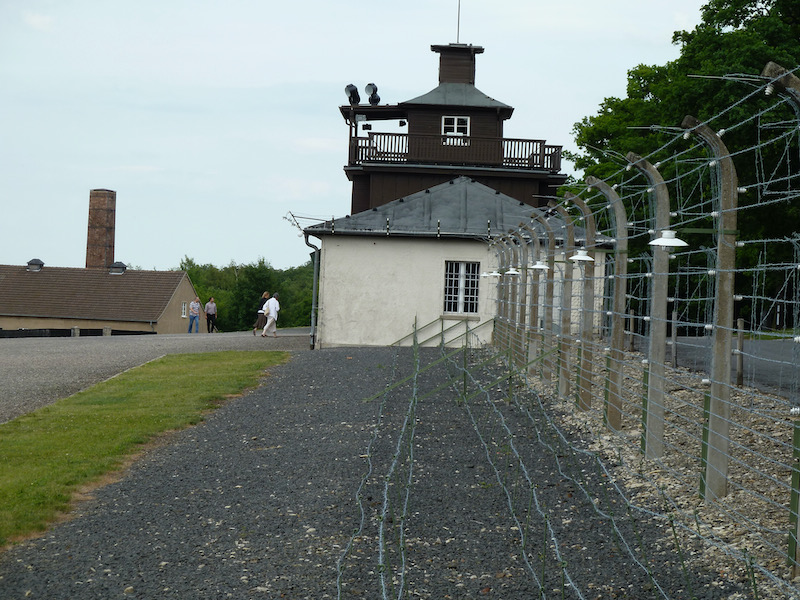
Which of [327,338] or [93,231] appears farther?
[93,231]

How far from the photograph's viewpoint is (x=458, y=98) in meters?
38.5

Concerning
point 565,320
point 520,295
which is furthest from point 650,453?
point 520,295

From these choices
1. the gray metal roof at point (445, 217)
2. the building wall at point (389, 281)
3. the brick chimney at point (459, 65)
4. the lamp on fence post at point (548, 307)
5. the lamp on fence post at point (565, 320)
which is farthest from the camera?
the brick chimney at point (459, 65)

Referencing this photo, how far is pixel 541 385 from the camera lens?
562 inches

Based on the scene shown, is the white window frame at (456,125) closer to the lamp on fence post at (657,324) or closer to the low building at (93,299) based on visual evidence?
the low building at (93,299)

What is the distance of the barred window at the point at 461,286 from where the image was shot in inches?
1029

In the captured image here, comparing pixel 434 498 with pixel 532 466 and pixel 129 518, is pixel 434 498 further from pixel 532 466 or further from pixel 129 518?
pixel 129 518

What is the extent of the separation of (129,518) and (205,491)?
92 cm

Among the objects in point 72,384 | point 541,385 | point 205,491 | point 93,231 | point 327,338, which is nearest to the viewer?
point 205,491

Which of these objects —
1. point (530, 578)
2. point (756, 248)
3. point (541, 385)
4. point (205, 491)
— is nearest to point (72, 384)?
point (541, 385)

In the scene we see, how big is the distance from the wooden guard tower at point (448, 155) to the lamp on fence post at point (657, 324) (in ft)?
86.4

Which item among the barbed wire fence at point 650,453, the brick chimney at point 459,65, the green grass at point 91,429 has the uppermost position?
the brick chimney at point 459,65

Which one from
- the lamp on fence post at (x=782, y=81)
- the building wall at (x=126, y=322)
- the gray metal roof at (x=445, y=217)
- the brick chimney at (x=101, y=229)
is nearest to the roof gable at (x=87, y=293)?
the building wall at (x=126, y=322)

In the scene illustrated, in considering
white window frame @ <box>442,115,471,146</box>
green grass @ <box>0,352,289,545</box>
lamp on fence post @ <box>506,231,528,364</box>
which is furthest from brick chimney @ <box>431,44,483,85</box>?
green grass @ <box>0,352,289,545</box>
